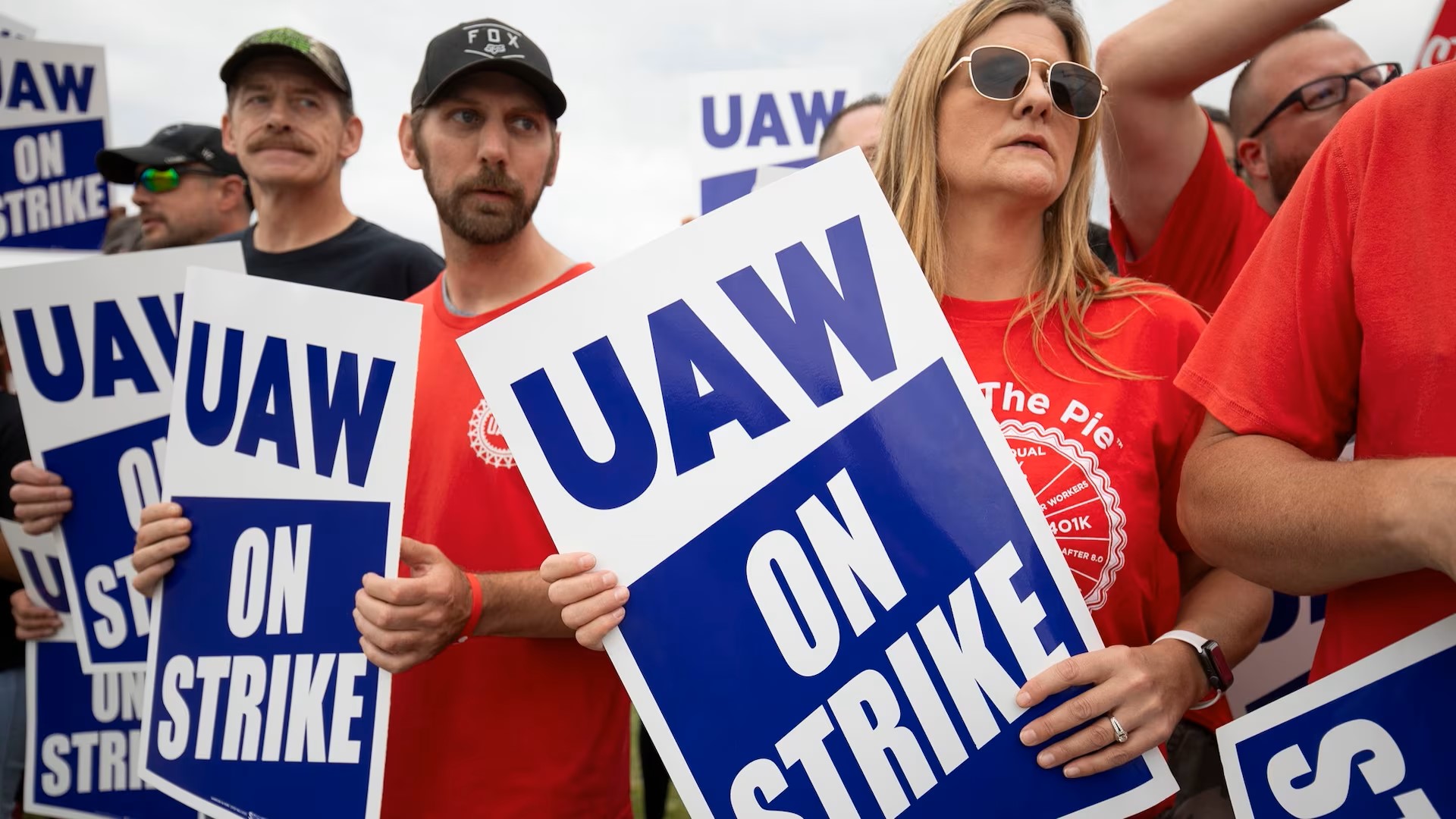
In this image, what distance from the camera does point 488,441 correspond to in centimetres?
211

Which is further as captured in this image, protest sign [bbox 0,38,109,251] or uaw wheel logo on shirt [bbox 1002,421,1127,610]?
protest sign [bbox 0,38,109,251]

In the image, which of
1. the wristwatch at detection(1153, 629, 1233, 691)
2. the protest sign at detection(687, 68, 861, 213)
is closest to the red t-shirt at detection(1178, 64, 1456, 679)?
the wristwatch at detection(1153, 629, 1233, 691)

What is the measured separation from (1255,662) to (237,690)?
2189 mm

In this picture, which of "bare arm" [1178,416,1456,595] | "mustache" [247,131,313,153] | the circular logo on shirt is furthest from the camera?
"mustache" [247,131,313,153]

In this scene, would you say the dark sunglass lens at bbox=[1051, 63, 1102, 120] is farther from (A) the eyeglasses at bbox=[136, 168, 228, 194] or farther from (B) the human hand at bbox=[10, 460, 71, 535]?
(A) the eyeglasses at bbox=[136, 168, 228, 194]

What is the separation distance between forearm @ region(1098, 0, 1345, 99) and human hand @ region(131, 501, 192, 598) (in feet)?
6.46

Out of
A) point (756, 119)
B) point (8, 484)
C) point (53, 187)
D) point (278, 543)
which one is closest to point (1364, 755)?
point (278, 543)

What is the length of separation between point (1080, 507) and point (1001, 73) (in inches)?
28.9

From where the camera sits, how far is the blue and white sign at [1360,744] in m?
1.23

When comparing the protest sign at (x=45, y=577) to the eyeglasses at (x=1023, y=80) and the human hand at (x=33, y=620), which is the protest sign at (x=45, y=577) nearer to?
the human hand at (x=33, y=620)

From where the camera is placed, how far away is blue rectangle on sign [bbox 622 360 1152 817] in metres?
1.42

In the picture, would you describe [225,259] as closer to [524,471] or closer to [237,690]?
[237,690]

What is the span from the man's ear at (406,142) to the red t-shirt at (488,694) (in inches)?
29.2

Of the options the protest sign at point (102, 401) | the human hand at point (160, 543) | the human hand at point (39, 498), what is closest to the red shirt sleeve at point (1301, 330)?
the human hand at point (160, 543)
